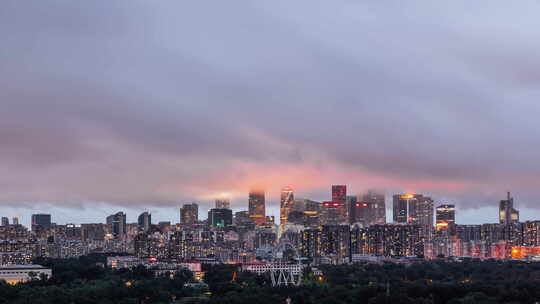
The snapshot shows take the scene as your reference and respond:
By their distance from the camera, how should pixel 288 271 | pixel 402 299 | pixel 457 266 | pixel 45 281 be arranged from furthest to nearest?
pixel 457 266
pixel 288 271
pixel 45 281
pixel 402 299

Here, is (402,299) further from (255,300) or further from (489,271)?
(489,271)

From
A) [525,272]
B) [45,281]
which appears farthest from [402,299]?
[525,272]

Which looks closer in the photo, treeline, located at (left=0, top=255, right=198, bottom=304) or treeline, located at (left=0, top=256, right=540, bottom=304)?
treeline, located at (left=0, top=256, right=540, bottom=304)

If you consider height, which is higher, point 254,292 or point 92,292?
point 92,292

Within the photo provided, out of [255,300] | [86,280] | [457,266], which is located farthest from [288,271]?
[255,300]

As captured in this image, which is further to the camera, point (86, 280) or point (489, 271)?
point (489, 271)

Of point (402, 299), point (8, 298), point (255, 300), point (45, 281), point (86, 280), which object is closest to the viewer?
point (402, 299)

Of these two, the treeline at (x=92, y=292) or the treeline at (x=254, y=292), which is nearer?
the treeline at (x=254, y=292)

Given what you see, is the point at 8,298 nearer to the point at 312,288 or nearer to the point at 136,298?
Result: the point at 136,298

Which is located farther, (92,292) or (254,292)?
(254,292)
